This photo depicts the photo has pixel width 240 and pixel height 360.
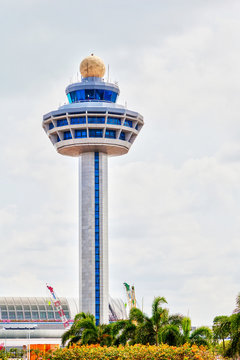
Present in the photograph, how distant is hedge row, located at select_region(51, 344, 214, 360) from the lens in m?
60.8

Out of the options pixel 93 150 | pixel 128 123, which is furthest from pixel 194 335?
pixel 128 123

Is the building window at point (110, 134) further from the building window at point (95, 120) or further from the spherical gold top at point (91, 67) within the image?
the spherical gold top at point (91, 67)

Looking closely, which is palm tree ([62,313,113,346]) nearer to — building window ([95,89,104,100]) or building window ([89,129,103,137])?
building window ([89,129,103,137])

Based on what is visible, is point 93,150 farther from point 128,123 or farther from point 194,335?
point 194,335

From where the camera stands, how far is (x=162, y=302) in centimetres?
7912

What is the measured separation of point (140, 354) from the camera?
6175 centimetres

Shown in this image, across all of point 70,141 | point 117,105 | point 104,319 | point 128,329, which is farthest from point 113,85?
point 128,329

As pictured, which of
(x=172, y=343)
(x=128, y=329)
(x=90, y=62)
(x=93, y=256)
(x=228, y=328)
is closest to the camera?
(x=228, y=328)

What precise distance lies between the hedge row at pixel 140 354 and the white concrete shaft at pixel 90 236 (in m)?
73.6

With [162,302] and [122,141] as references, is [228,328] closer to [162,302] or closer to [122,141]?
[162,302]

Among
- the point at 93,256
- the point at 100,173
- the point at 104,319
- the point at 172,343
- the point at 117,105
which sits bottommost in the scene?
the point at 172,343

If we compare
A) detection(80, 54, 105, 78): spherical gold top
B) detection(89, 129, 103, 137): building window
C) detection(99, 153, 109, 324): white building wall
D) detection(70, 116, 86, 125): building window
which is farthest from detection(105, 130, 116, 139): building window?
detection(80, 54, 105, 78): spherical gold top

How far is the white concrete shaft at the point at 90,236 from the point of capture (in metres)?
140

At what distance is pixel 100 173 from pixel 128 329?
6226 centimetres
